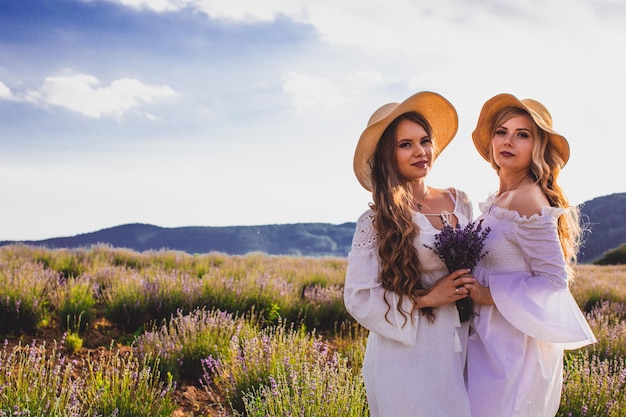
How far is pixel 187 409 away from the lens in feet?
14.3

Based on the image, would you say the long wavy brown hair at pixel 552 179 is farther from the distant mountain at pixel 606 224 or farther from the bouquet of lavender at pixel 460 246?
the distant mountain at pixel 606 224

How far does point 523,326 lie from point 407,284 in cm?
56

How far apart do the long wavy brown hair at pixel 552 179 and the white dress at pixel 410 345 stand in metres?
0.65

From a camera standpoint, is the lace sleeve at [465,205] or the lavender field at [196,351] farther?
the lavender field at [196,351]

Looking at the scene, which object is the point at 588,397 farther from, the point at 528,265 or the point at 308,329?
the point at 308,329

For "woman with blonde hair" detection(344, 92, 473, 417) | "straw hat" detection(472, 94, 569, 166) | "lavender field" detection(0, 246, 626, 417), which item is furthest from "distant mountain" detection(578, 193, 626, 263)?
"woman with blonde hair" detection(344, 92, 473, 417)

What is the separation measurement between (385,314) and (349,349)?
2.89 metres

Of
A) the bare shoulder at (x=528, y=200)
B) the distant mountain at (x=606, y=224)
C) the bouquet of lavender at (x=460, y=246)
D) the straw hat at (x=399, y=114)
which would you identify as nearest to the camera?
the bouquet of lavender at (x=460, y=246)

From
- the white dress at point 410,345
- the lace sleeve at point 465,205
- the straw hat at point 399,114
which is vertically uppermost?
the straw hat at point 399,114

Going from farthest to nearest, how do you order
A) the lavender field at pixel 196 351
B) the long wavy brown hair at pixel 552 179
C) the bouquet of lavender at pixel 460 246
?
the lavender field at pixel 196 351, the long wavy brown hair at pixel 552 179, the bouquet of lavender at pixel 460 246

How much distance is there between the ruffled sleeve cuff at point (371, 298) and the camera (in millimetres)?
2668

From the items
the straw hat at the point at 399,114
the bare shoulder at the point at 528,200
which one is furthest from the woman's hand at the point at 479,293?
the straw hat at the point at 399,114

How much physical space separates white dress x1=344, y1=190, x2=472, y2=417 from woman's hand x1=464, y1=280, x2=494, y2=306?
13 cm

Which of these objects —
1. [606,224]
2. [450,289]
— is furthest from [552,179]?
[606,224]
